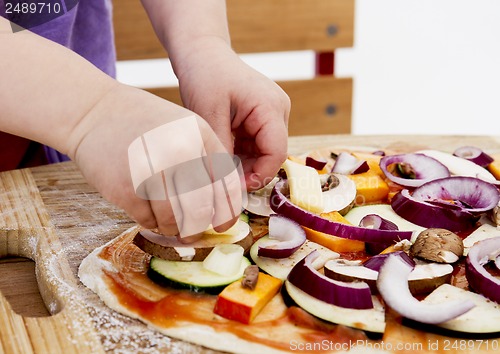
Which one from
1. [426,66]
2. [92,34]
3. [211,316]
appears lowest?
[426,66]

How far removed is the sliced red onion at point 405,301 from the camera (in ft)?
3.84

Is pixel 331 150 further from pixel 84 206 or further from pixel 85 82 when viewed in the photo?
pixel 85 82

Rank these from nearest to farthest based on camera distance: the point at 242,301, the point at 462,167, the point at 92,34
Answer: the point at 242,301 < the point at 462,167 < the point at 92,34

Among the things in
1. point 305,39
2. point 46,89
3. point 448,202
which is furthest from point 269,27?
point 46,89

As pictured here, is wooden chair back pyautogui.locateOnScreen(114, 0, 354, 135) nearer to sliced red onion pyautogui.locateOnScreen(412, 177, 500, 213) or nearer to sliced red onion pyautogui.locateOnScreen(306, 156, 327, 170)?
sliced red onion pyautogui.locateOnScreen(306, 156, 327, 170)

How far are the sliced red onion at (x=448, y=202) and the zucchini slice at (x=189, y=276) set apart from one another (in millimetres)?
491

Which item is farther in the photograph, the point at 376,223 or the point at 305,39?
the point at 305,39

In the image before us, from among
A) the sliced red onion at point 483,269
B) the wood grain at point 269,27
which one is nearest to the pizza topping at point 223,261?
the sliced red onion at point 483,269

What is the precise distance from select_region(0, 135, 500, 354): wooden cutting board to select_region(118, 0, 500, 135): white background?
258cm

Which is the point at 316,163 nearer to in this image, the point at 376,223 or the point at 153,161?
the point at 376,223

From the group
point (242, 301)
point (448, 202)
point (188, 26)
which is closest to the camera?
point (242, 301)

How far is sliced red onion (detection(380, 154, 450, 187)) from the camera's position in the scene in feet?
5.85

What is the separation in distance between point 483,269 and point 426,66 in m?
3.78

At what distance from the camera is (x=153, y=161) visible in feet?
3.68
